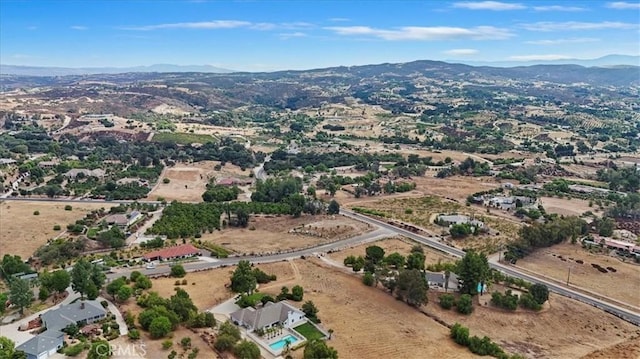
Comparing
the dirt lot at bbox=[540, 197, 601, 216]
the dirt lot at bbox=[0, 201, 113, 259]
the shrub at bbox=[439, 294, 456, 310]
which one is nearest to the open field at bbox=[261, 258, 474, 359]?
the shrub at bbox=[439, 294, 456, 310]

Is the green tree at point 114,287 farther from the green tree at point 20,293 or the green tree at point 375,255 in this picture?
the green tree at point 375,255

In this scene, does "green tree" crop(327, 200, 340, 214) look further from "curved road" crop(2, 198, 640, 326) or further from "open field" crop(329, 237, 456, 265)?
"open field" crop(329, 237, 456, 265)

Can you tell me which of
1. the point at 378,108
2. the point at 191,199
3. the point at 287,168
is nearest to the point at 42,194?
the point at 191,199

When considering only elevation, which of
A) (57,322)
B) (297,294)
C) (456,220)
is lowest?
(456,220)

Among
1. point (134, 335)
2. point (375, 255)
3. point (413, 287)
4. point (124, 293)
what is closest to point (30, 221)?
point (124, 293)

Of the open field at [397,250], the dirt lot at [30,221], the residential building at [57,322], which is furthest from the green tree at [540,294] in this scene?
the dirt lot at [30,221]

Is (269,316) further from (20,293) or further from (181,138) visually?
(181,138)
